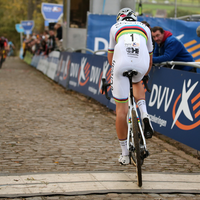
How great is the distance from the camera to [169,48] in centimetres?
773

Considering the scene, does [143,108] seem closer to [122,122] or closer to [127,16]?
[122,122]

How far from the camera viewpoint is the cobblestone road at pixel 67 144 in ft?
17.6

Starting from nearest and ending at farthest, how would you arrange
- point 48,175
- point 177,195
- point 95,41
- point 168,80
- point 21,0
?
point 177,195, point 48,175, point 168,80, point 95,41, point 21,0

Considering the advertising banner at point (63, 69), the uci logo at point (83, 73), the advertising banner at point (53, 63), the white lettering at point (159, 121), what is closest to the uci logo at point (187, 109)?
the white lettering at point (159, 121)

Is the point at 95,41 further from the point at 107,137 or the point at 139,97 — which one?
the point at 139,97

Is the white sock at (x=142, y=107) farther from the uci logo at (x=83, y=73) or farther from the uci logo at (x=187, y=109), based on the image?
the uci logo at (x=83, y=73)

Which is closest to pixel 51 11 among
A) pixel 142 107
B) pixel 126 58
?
pixel 142 107

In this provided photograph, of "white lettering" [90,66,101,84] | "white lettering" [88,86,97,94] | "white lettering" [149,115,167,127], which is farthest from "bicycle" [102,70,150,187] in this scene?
"white lettering" [88,86,97,94]

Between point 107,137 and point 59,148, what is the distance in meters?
1.22

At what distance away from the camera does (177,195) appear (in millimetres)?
4402

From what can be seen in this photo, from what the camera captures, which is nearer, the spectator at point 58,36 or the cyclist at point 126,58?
the cyclist at point 126,58

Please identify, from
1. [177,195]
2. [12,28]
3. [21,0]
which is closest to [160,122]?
[177,195]

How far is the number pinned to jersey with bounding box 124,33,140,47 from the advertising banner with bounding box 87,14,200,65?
288 inches

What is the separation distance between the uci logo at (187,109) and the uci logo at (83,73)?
226 inches
